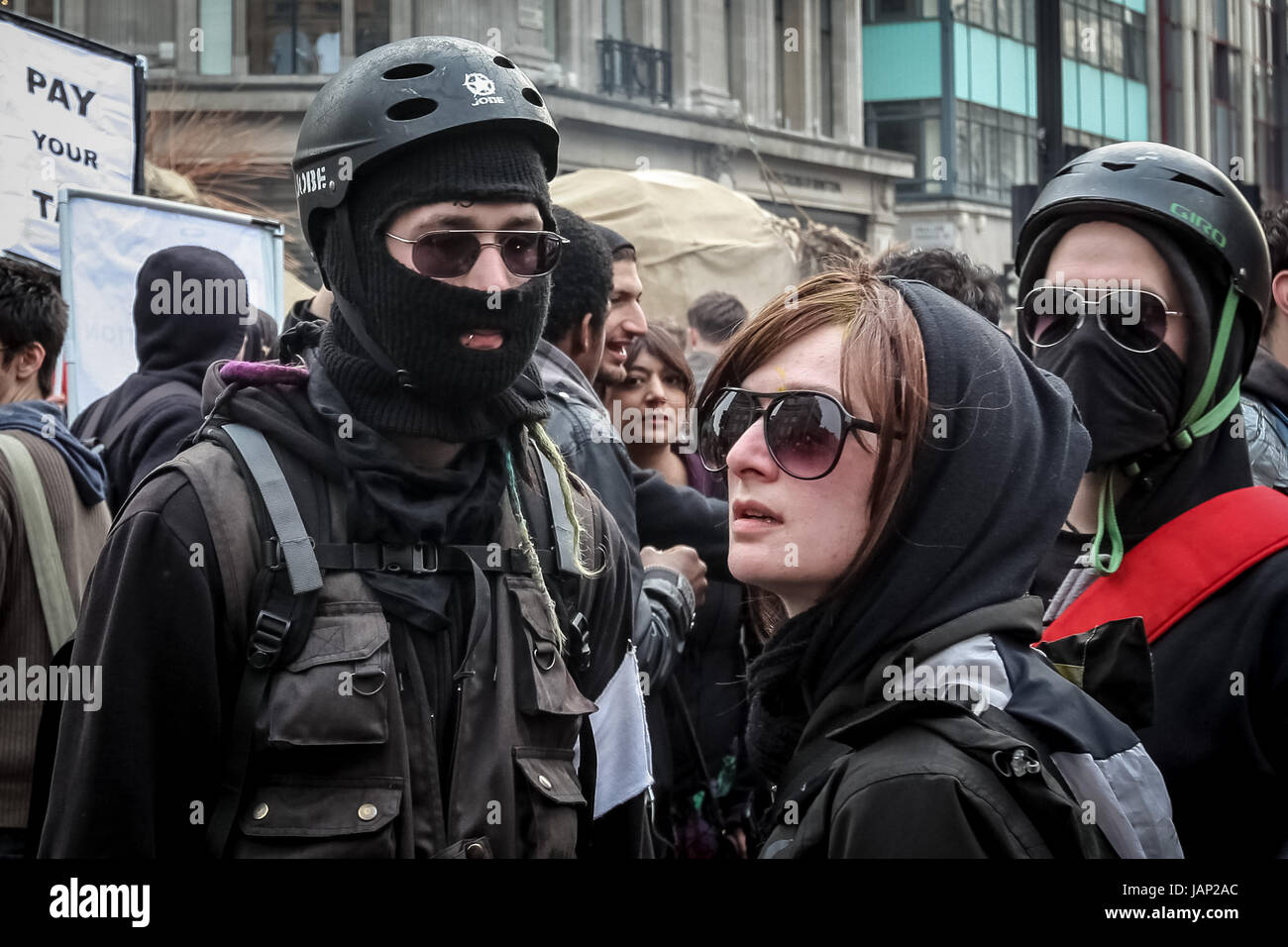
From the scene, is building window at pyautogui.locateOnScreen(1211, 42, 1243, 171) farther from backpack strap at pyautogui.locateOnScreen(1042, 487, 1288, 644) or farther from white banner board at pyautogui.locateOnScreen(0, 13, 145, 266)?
backpack strap at pyautogui.locateOnScreen(1042, 487, 1288, 644)

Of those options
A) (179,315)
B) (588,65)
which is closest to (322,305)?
(179,315)

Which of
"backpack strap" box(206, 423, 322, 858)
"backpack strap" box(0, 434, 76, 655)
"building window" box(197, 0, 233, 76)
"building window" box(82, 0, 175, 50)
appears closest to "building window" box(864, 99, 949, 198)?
"building window" box(197, 0, 233, 76)

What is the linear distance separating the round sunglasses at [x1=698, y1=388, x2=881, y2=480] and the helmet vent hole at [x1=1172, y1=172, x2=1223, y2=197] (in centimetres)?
132

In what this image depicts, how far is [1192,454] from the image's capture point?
2.76 metres

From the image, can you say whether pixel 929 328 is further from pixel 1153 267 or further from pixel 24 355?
pixel 24 355

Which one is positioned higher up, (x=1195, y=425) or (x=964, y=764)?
(x=1195, y=425)

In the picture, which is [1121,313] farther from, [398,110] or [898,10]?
[898,10]

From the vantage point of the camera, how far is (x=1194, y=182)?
2.86 metres

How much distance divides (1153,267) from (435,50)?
1.47 metres

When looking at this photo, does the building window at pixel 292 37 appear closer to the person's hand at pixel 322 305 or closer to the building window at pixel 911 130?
the building window at pixel 911 130

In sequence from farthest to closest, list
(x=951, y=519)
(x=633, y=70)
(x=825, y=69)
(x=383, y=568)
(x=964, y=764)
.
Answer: (x=825, y=69), (x=633, y=70), (x=383, y=568), (x=951, y=519), (x=964, y=764)

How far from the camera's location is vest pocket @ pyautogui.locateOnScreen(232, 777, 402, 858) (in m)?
2.15

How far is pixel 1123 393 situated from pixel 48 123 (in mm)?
4928

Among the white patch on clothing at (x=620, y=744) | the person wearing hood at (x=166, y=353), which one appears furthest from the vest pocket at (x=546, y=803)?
the person wearing hood at (x=166, y=353)
